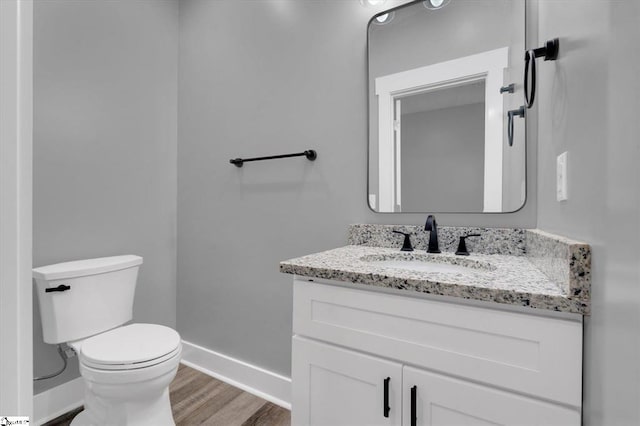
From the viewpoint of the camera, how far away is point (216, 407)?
5.47ft

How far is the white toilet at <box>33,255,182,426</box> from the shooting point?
1.20 meters

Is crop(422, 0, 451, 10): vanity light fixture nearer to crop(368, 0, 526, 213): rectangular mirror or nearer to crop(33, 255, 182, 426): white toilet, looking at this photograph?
crop(368, 0, 526, 213): rectangular mirror

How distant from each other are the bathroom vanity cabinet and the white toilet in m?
0.62

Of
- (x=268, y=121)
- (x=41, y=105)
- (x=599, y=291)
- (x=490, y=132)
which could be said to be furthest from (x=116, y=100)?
(x=599, y=291)

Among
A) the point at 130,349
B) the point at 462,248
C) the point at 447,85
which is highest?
the point at 447,85

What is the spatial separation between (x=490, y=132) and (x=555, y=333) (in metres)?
0.83

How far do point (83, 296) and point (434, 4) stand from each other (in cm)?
206

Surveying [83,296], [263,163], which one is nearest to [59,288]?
[83,296]

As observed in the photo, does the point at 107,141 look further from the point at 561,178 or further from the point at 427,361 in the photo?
the point at 561,178

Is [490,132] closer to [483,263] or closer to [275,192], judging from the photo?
[483,263]
